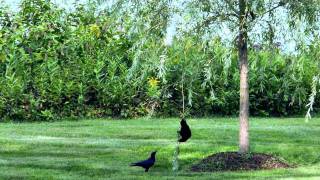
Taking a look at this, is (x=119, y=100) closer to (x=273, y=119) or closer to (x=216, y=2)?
(x=273, y=119)

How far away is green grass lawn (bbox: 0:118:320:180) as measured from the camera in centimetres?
1005

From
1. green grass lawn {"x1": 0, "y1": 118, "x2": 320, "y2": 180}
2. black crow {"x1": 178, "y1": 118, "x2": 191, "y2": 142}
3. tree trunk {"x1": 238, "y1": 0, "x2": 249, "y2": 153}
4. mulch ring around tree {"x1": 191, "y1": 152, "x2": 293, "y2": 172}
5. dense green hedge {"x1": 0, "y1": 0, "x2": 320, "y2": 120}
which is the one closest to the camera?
green grass lawn {"x1": 0, "y1": 118, "x2": 320, "y2": 180}

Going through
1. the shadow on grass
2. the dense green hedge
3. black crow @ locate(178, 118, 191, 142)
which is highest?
the dense green hedge

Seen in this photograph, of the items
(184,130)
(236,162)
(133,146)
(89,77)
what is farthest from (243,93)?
(89,77)

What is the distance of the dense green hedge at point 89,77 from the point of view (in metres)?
16.2

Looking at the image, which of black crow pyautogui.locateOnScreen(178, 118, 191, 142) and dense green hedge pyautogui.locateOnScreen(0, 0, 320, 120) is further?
dense green hedge pyautogui.locateOnScreen(0, 0, 320, 120)

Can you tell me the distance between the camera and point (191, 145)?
1223 cm

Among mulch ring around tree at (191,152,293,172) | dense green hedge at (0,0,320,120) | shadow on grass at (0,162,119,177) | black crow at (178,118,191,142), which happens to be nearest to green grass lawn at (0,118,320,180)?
shadow on grass at (0,162,119,177)

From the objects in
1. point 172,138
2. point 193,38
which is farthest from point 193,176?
point 172,138

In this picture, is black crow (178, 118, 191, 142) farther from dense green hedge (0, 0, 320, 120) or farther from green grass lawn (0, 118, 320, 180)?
dense green hedge (0, 0, 320, 120)

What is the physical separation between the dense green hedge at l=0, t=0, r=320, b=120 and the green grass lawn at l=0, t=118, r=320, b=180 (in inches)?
27.2

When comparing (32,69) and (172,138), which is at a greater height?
(32,69)

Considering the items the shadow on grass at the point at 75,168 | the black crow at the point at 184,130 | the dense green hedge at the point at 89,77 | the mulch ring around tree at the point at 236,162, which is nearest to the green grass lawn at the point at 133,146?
the shadow on grass at the point at 75,168

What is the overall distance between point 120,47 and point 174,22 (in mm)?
6720
